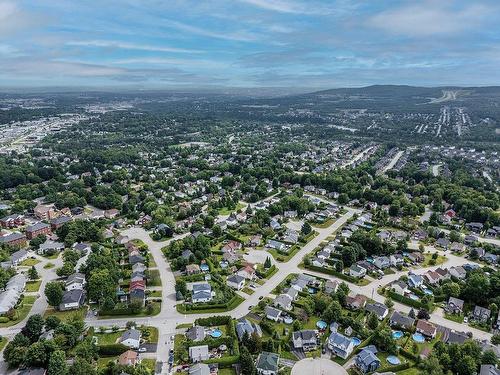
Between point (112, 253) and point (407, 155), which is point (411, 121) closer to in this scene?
point (407, 155)

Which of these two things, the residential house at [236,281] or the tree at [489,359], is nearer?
the tree at [489,359]

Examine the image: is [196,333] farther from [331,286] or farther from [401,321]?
[401,321]

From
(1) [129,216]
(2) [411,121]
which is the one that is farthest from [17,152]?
(2) [411,121]

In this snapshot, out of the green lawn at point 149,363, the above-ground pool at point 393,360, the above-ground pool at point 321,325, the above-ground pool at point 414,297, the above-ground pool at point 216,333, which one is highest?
the above-ground pool at point 216,333

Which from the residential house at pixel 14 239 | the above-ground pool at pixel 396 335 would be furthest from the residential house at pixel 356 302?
the residential house at pixel 14 239

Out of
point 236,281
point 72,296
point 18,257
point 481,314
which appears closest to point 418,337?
point 481,314

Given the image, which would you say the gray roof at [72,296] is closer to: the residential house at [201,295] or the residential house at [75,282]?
the residential house at [75,282]
